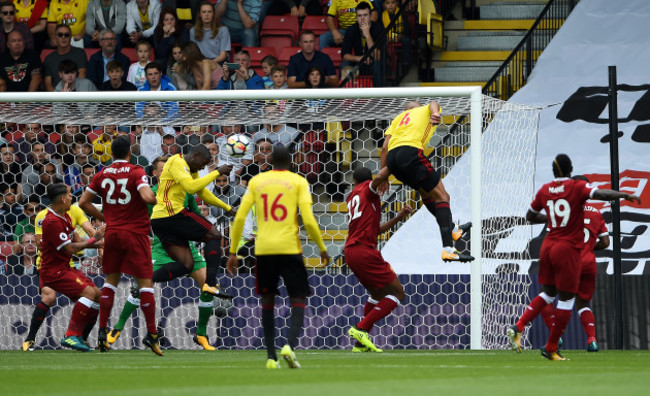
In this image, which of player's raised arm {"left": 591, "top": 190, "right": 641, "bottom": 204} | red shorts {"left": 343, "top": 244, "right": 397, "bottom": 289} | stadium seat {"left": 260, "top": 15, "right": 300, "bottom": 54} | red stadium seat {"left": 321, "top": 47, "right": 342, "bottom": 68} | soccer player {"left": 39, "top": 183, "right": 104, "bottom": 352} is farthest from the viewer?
stadium seat {"left": 260, "top": 15, "right": 300, "bottom": 54}

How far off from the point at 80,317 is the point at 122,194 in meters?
1.51

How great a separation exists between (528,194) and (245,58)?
5.02m

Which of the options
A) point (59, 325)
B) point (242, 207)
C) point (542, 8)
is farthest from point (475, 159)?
point (542, 8)

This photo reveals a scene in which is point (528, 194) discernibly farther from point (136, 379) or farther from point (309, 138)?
point (136, 379)

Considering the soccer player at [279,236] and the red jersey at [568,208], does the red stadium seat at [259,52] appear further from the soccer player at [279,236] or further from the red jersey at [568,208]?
the soccer player at [279,236]

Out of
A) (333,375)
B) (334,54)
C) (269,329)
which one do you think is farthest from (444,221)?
(334,54)

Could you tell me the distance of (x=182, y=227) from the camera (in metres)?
A: 12.1

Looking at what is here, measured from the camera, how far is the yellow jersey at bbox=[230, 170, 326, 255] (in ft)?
28.4

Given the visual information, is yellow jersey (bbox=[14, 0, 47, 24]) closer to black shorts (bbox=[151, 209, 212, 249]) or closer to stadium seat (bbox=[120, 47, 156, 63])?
stadium seat (bbox=[120, 47, 156, 63])

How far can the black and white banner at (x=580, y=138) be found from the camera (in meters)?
14.2

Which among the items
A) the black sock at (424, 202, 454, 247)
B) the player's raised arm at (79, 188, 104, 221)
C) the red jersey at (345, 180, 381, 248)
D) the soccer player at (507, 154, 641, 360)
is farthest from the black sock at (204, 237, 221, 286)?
the soccer player at (507, 154, 641, 360)

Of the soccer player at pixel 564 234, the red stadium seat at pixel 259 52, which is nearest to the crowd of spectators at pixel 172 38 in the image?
the red stadium seat at pixel 259 52

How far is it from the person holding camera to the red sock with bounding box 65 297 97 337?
614 centimetres

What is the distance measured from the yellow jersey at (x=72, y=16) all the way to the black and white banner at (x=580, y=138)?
7.64 meters
